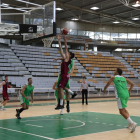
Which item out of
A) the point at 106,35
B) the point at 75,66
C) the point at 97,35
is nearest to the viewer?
the point at 75,66

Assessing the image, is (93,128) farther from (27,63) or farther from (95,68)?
(95,68)

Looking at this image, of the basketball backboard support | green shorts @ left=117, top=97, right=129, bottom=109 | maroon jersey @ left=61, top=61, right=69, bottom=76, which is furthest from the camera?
the basketball backboard support

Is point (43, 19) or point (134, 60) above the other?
point (43, 19)

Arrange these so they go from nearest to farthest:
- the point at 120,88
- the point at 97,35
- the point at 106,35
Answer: the point at 120,88
the point at 97,35
the point at 106,35

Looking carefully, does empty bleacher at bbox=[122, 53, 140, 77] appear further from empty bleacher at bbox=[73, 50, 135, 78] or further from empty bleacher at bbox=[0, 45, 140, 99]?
empty bleacher at bbox=[73, 50, 135, 78]

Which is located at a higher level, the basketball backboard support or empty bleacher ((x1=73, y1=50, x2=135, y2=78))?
the basketball backboard support

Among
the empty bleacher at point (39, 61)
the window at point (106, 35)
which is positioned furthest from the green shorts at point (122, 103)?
the window at point (106, 35)

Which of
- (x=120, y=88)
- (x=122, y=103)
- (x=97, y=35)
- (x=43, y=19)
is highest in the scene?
(x=97, y=35)

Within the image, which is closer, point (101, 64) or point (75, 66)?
point (75, 66)

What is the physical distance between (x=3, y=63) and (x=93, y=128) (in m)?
18.1

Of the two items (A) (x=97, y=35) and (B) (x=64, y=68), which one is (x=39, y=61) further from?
(B) (x=64, y=68)

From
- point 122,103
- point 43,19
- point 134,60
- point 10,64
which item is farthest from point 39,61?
point 122,103

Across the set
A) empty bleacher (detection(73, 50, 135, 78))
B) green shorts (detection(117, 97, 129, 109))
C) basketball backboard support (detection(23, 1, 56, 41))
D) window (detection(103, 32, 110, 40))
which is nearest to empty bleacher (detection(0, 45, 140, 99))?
empty bleacher (detection(73, 50, 135, 78))

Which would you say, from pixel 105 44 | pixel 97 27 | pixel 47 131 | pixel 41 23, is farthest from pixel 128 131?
pixel 97 27
